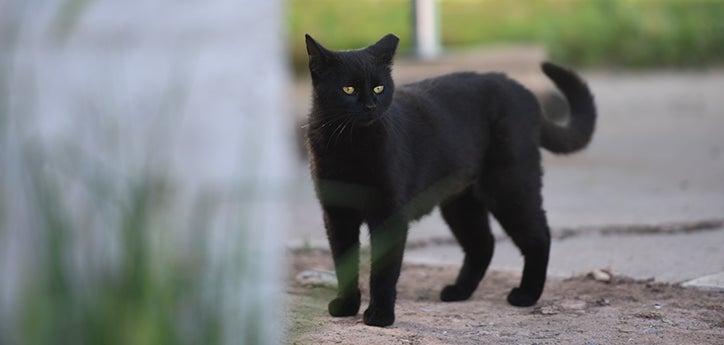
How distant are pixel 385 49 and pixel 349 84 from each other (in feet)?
0.80

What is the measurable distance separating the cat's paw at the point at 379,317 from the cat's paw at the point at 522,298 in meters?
0.60

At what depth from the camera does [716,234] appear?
17.1 feet

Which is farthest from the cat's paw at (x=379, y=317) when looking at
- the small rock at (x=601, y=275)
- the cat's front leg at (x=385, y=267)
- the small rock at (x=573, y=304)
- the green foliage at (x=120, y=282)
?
the green foliage at (x=120, y=282)

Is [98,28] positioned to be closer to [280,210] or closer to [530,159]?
[280,210]

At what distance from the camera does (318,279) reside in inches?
184

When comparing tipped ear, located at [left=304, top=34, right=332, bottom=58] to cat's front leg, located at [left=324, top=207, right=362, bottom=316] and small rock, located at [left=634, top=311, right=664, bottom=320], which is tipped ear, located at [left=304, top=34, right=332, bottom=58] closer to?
cat's front leg, located at [left=324, top=207, right=362, bottom=316]

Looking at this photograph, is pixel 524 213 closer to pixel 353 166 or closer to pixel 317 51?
pixel 353 166

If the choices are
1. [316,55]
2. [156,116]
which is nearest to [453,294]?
[316,55]

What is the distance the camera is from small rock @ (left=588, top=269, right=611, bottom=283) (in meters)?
4.48

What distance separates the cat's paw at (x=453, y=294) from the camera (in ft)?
14.6

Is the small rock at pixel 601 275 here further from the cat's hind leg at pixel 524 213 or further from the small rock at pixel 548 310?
the small rock at pixel 548 310

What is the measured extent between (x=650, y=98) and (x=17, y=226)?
29.4 ft

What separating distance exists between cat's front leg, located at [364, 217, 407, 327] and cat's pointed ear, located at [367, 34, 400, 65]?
23.7 inches

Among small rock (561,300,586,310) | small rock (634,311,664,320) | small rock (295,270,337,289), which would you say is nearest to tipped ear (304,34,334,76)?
small rock (295,270,337,289)
